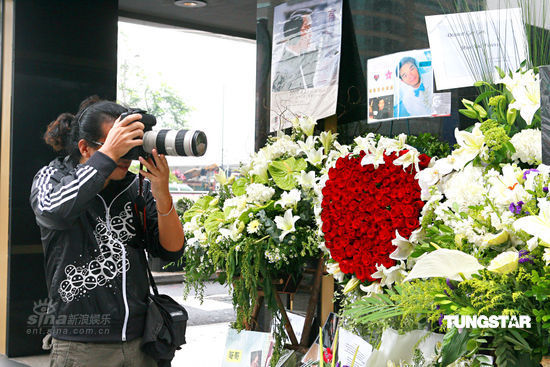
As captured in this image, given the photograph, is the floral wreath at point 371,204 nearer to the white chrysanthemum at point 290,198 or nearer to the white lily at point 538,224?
the white chrysanthemum at point 290,198

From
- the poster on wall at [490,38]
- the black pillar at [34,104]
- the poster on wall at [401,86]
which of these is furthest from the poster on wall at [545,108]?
the black pillar at [34,104]

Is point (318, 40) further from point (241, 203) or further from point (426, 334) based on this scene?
point (426, 334)

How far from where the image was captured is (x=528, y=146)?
979 mm

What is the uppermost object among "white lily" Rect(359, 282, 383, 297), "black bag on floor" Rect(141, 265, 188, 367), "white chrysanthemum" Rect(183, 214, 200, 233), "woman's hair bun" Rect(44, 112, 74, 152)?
"woman's hair bun" Rect(44, 112, 74, 152)

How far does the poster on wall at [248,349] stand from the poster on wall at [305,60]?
763 mm

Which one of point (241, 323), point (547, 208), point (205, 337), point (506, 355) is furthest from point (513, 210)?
point (205, 337)

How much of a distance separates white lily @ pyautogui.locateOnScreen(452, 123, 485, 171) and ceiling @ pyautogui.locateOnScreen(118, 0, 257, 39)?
14.4ft

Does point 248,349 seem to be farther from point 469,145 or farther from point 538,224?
point 538,224

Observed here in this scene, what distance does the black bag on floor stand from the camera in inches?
64.3

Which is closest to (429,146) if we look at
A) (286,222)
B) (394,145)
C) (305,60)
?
(394,145)

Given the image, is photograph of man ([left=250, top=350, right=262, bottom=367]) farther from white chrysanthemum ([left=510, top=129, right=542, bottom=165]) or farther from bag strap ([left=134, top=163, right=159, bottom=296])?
white chrysanthemum ([left=510, top=129, right=542, bottom=165])

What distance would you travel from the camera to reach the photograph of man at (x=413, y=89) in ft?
5.24

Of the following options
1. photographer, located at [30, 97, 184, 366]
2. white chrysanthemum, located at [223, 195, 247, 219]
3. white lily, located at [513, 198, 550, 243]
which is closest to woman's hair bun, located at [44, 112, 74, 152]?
photographer, located at [30, 97, 184, 366]

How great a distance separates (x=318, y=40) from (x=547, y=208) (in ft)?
4.39
